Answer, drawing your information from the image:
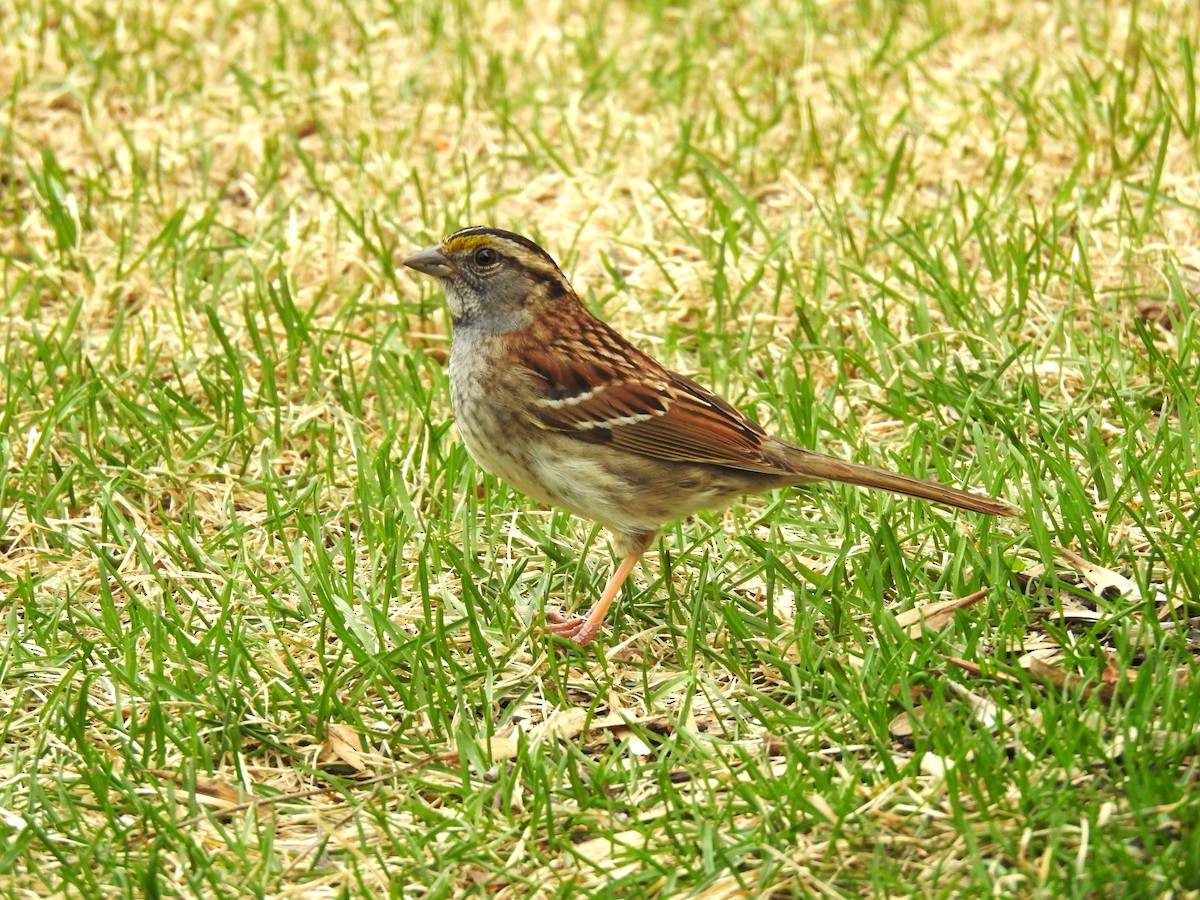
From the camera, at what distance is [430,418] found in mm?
5508

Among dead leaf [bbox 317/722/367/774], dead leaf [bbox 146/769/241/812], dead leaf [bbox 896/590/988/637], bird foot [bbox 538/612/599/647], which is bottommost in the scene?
dead leaf [bbox 146/769/241/812]

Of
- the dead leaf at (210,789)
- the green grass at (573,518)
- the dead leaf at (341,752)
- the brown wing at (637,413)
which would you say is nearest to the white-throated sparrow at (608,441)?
the brown wing at (637,413)

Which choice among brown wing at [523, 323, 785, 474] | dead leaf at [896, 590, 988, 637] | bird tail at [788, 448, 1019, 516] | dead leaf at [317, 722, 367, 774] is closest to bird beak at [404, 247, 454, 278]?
brown wing at [523, 323, 785, 474]

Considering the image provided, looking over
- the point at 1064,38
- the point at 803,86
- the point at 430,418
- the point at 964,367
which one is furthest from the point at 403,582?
the point at 1064,38

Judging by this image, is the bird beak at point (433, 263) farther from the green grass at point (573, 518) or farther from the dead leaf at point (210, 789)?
the dead leaf at point (210, 789)

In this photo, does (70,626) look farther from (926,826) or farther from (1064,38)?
(1064,38)

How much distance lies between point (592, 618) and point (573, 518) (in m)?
0.82

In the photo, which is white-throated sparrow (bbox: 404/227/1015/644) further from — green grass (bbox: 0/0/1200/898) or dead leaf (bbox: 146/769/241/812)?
dead leaf (bbox: 146/769/241/812)

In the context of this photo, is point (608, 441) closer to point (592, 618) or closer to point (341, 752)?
point (592, 618)

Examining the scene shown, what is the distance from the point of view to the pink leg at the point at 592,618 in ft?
14.6

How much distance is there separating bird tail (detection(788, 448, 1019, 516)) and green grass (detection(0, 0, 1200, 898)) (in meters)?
0.21

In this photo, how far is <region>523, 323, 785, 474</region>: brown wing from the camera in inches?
179

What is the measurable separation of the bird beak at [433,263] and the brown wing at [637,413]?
41 cm

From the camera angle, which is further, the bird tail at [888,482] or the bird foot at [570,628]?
the bird foot at [570,628]
